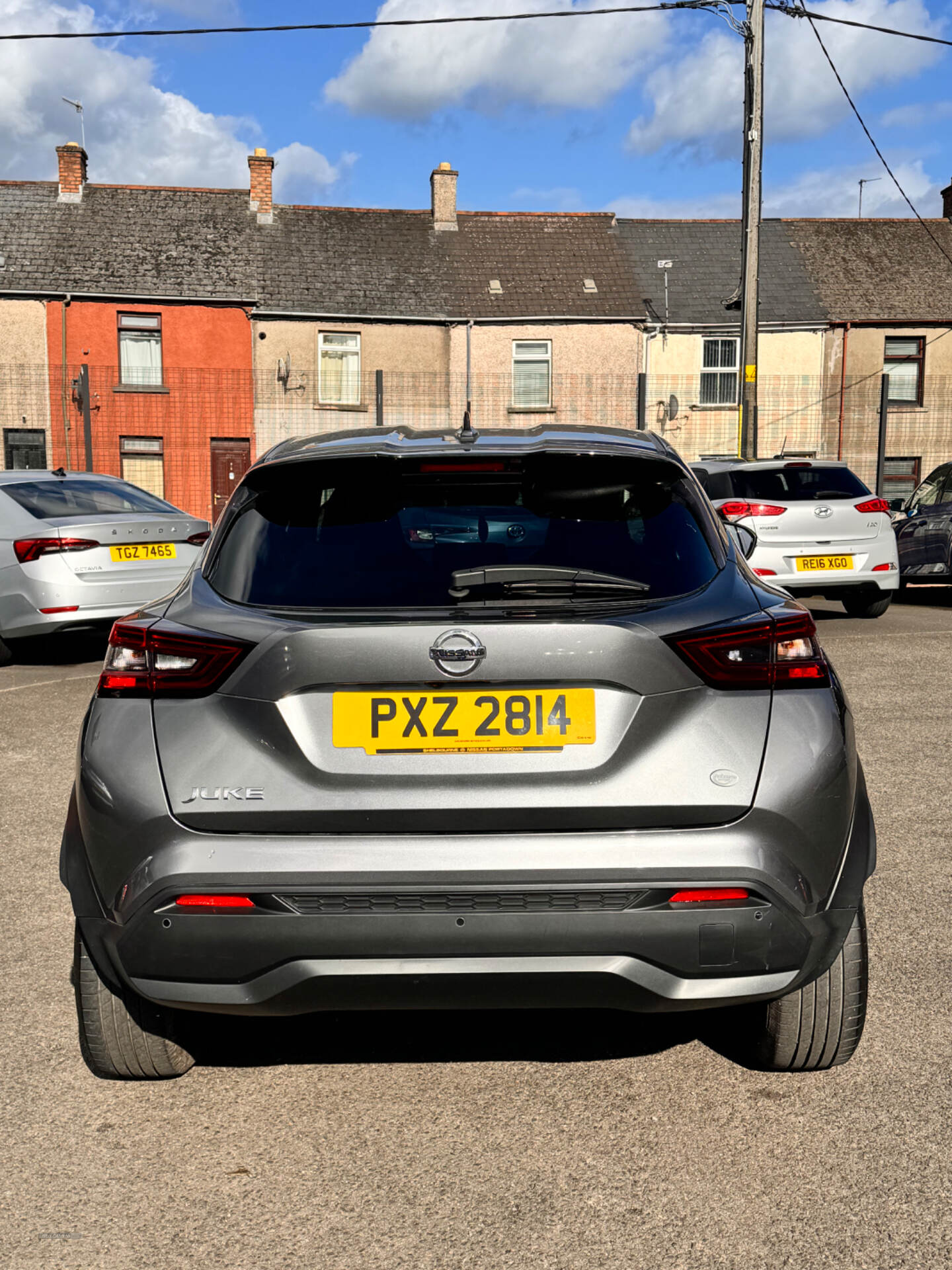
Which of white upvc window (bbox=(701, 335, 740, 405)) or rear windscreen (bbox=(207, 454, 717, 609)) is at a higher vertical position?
white upvc window (bbox=(701, 335, 740, 405))

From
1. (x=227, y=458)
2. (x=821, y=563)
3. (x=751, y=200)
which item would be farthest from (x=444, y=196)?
(x=821, y=563)

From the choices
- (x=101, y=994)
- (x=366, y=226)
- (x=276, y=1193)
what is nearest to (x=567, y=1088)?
(x=276, y=1193)

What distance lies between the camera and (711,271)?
1330 inches

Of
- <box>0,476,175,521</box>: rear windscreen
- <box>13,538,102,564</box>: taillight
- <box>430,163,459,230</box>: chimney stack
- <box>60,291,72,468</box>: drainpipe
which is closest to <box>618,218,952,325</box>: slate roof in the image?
<box>430,163,459,230</box>: chimney stack

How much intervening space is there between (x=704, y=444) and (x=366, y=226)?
34.5 feet

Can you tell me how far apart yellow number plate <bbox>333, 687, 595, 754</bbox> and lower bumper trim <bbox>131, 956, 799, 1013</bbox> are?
0.43 metres

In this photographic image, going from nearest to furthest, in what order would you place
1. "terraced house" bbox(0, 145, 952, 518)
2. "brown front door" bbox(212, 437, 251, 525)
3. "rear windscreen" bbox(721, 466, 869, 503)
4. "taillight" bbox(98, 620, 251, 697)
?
"taillight" bbox(98, 620, 251, 697) < "rear windscreen" bbox(721, 466, 869, 503) < "brown front door" bbox(212, 437, 251, 525) < "terraced house" bbox(0, 145, 952, 518)

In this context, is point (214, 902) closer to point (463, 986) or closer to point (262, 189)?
point (463, 986)

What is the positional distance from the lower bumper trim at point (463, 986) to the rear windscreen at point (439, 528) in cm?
76

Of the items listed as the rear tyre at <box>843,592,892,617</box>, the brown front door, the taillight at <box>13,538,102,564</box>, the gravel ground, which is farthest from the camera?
the brown front door

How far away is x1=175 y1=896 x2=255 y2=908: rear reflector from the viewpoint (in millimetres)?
2609

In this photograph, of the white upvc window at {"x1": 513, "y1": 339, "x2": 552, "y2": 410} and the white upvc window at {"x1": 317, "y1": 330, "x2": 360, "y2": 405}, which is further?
the white upvc window at {"x1": 513, "y1": 339, "x2": 552, "y2": 410}

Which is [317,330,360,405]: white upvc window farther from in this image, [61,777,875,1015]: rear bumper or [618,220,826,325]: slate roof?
[61,777,875,1015]: rear bumper

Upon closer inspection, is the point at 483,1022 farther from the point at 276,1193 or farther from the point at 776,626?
the point at 776,626
